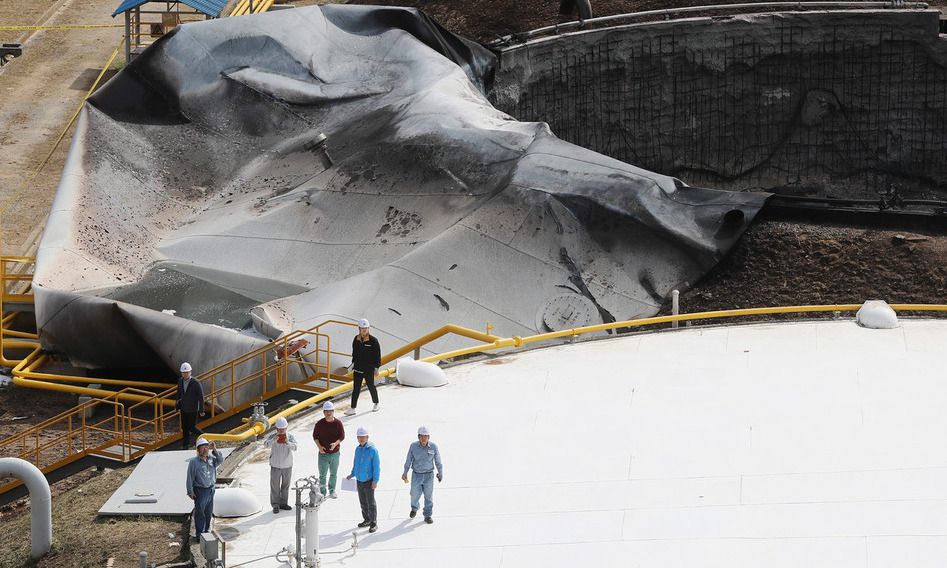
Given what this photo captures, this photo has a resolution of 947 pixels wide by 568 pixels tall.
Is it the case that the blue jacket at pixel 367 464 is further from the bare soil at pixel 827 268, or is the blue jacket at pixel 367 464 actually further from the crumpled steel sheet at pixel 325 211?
the bare soil at pixel 827 268

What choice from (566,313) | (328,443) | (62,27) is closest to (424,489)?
(328,443)

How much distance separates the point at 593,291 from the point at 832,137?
15.0 metres

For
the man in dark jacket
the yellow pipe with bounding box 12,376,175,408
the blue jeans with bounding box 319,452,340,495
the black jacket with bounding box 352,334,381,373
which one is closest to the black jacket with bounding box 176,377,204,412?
the man in dark jacket

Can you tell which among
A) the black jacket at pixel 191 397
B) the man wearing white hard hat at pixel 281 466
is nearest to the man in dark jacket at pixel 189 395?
the black jacket at pixel 191 397

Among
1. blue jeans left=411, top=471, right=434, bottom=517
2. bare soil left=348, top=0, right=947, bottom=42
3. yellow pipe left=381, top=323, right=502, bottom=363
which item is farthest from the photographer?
bare soil left=348, top=0, right=947, bottom=42

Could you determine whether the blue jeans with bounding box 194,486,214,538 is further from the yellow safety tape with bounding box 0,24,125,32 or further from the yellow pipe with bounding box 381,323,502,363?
the yellow safety tape with bounding box 0,24,125,32

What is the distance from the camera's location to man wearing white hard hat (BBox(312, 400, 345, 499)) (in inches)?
641

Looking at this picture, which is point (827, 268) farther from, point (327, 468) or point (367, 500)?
point (367, 500)

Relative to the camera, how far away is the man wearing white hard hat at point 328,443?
16281 millimetres

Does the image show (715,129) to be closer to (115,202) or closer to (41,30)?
(115,202)

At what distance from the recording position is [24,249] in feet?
105

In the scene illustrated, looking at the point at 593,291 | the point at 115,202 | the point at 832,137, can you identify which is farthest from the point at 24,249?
the point at 832,137

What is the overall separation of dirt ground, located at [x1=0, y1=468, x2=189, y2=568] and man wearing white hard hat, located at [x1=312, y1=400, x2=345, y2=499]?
1.70m

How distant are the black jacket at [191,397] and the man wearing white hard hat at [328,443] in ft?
13.8
